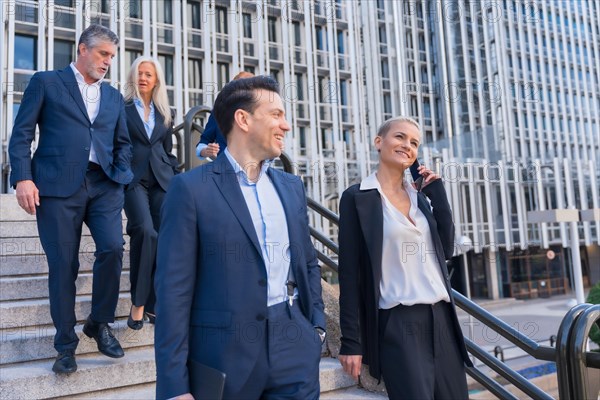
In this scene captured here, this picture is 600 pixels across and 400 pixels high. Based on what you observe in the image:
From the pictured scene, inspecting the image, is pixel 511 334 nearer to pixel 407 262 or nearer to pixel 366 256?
pixel 407 262

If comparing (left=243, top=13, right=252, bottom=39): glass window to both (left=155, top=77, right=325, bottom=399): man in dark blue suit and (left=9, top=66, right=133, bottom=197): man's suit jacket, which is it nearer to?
(left=9, top=66, right=133, bottom=197): man's suit jacket

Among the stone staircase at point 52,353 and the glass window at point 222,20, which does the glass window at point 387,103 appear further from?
the stone staircase at point 52,353

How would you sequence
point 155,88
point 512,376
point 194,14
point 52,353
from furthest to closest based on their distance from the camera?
point 194,14
point 155,88
point 52,353
point 512,376

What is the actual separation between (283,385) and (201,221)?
0.58m

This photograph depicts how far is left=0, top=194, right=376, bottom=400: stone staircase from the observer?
9.00ft

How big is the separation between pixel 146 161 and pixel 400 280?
225 cm

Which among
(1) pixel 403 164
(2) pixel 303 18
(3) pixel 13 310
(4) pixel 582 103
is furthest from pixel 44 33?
(4) pixel 582 103

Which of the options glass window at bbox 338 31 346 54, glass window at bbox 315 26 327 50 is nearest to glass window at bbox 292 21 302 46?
glass window at bbox 315 26 327 50

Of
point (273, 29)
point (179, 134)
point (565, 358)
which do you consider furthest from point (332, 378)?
point (273, 29)

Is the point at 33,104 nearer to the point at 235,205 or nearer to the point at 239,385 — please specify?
the point at 235,205

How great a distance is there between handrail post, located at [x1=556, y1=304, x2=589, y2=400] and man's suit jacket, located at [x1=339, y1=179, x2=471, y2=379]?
1.27 ft

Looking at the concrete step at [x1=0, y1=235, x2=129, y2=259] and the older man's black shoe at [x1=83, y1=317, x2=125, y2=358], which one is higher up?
the concrete step at [x1=0, y1=235, x2=129, y2=259]

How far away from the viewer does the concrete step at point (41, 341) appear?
9.78ft

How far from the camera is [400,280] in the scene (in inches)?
85.4
